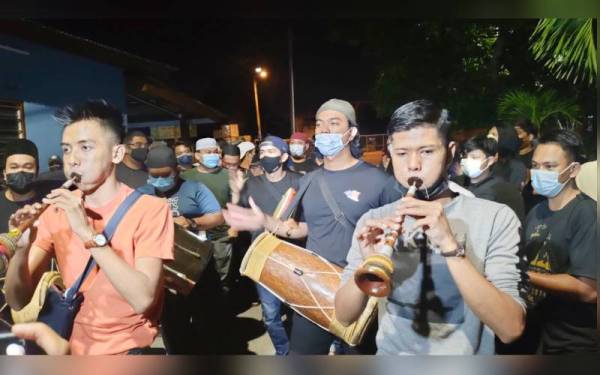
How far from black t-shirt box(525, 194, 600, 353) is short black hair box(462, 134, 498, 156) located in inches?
15.6

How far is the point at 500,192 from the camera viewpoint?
305 cm

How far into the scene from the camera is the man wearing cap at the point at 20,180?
3.17 metres

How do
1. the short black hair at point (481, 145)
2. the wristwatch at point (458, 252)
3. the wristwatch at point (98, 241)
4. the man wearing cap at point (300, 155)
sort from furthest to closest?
the man wearing cap at point (300, 155) < the short black hair at point (481, 145) < the wristwatch at point (98, 241) < the wristwatch at point (458, 252)

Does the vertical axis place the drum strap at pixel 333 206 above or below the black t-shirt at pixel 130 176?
below

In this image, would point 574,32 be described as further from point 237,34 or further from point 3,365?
point 3,365

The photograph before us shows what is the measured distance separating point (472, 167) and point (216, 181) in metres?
1.45

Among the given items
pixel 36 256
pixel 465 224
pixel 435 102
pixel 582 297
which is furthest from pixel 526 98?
→ pixel 36 256

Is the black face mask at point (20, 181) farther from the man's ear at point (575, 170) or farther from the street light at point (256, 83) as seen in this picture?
the man's ear at point (575, 170)

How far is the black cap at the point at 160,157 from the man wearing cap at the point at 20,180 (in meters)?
0.62

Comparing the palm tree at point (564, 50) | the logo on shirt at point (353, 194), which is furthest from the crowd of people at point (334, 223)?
the palm tree at point (564, 50)

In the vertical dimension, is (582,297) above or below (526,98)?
below

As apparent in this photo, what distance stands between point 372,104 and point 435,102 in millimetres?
351

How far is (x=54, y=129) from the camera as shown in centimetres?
315

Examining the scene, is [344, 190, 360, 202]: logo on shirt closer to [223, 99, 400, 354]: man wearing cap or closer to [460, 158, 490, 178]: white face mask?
[223, 99, 400, 354]: man wearing cap
